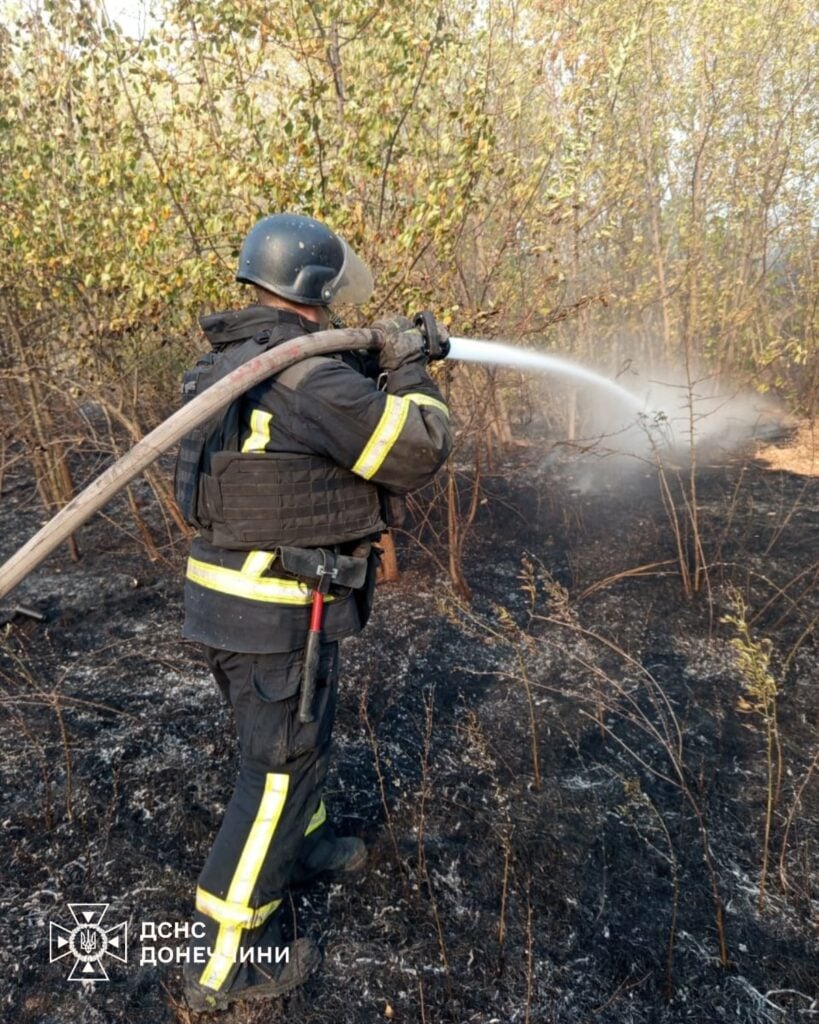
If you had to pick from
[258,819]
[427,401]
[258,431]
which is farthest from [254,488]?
[258,819]

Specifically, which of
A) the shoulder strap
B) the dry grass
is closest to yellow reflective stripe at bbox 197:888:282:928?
the shoulder strap

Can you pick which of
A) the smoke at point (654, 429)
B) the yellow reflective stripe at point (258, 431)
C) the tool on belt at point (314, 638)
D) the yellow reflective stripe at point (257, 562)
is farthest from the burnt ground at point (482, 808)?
the smoke at point (654, 429)

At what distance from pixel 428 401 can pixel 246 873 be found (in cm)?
150

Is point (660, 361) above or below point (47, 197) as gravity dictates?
below

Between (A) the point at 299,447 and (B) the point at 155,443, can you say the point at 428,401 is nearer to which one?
(A) the point at 299,447

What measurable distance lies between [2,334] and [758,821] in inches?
233

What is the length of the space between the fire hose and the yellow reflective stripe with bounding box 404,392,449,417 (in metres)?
0.26

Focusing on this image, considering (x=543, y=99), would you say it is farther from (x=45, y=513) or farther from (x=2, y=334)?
(x=45, y=513)

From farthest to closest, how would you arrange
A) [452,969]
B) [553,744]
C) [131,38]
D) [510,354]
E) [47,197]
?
[47,197], [131,38], [510,354], [553,744], [452,969]

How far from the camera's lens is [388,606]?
4.41 m

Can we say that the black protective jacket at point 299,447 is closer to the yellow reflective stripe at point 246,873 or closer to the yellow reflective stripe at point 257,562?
the yellow reflective stripe at point 257,562

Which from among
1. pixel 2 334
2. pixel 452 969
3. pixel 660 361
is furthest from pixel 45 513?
pixel 660 361

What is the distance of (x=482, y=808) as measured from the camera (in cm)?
262

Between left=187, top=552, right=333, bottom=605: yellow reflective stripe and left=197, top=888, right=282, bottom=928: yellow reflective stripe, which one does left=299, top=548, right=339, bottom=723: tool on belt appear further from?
left=197, top=888, right=282, bottom=928: yellow reflective stripe
